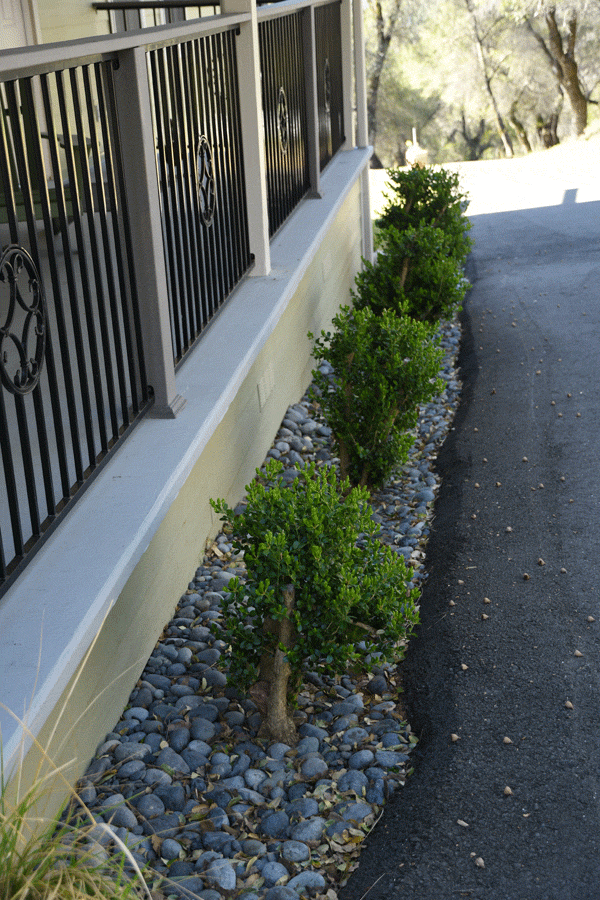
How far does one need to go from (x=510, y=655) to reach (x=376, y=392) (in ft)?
6.12

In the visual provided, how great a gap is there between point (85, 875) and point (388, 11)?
29.1 m

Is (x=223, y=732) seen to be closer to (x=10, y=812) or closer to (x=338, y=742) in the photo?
(x=338, y=742)

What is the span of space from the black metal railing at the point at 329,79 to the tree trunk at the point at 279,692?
5.61m

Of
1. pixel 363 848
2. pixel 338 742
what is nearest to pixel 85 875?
pixel 363 848

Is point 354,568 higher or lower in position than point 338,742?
higher

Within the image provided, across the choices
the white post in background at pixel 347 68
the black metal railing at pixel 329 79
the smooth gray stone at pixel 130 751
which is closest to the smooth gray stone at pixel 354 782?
the smooth gray stone at pixel 130 751

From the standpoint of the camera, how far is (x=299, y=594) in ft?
10.0

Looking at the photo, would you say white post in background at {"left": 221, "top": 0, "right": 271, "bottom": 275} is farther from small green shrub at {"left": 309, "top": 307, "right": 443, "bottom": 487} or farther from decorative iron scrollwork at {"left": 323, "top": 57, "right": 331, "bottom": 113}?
decorative iron scrollwork at {"left": 323, "top": 57, "right": 331, "bottom": 113}

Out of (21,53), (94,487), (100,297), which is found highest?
(21,53)

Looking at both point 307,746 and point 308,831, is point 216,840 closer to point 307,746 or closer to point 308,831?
point 308,831

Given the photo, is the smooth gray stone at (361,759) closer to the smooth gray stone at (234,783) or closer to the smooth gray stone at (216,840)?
the smooth gray stone at (234,783)

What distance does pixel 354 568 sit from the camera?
10.3ft

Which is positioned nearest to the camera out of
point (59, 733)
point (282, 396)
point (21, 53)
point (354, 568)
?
point (21, 53)

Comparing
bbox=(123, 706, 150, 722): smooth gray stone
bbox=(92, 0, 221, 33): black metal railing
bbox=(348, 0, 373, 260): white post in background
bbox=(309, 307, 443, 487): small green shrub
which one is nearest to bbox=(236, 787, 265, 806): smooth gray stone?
bbox=(123, 706, 150, 722): smooth gray stone
